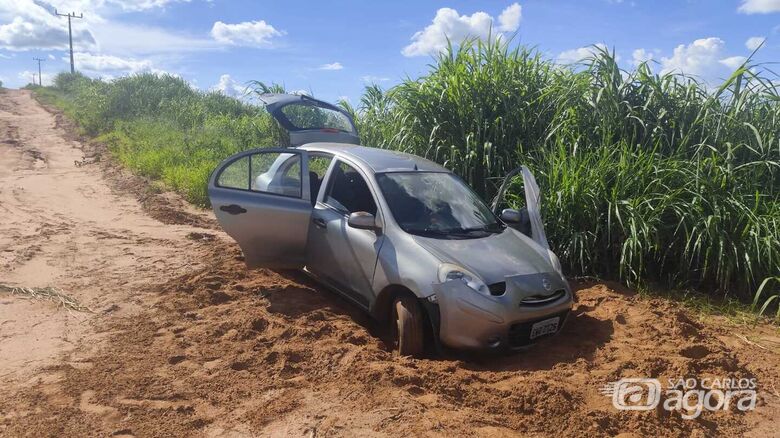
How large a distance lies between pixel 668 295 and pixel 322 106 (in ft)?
15.7

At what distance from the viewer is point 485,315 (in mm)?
3580

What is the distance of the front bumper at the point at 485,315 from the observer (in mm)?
3590

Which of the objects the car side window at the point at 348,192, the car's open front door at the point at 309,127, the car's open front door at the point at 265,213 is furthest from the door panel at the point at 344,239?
the car's open front door at the point at 309,127

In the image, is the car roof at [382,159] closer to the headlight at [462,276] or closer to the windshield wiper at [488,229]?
the windshield wiper at [488,229]

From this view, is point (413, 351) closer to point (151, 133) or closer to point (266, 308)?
point (266, 308)

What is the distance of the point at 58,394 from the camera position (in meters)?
3.19

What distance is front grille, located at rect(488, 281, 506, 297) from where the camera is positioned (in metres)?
3.68

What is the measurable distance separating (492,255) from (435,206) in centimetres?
78

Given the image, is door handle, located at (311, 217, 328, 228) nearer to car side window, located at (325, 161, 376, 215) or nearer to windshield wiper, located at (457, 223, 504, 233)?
car side window, located at (325, 161, 376, 215)

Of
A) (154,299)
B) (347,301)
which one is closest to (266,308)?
(347,301)

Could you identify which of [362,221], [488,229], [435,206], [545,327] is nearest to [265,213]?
[362,221]

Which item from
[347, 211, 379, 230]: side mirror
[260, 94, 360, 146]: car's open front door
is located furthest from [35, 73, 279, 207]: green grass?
[347, 211, 379, 230]: side mirror

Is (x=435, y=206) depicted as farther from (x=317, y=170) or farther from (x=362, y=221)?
(x=317, y=170)

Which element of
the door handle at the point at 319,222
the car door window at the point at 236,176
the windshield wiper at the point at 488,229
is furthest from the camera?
the car door window at the point at 236,176
